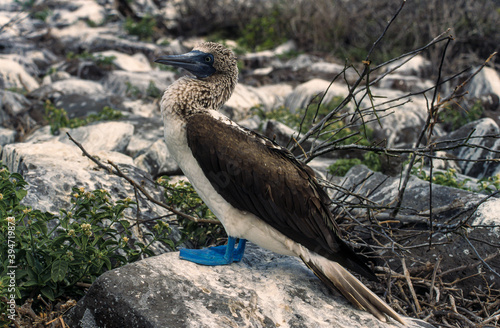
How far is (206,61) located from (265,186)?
→ 0.83 meters

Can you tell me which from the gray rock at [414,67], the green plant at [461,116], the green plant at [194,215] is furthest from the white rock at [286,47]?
the green plant at [194,215]

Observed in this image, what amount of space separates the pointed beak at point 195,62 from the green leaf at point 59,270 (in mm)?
1154

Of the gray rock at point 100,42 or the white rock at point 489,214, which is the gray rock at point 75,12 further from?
the white rock at point 489,214

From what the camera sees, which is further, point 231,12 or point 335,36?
point 231,12

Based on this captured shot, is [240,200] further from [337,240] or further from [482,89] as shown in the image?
[482,89]

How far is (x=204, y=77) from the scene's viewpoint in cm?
287

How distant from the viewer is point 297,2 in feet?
35.9

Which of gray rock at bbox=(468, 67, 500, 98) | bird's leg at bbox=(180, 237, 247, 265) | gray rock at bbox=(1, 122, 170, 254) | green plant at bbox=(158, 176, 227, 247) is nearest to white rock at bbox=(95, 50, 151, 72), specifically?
gray rock at bbox=(1, 122, 170, 254)

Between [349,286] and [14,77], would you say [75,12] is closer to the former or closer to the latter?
[14,77]

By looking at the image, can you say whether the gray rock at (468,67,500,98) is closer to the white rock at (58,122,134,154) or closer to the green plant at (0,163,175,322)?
the white rock at (58,122,134,154)

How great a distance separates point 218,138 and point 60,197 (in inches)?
46.4

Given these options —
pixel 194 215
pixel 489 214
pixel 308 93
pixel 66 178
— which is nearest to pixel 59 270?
pixel 66 178

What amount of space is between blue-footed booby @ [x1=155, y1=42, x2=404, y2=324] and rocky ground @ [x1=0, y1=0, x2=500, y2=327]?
0.13 meters

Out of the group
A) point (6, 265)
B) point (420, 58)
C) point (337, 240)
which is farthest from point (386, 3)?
point (6, 265)
